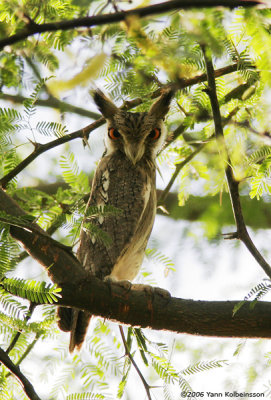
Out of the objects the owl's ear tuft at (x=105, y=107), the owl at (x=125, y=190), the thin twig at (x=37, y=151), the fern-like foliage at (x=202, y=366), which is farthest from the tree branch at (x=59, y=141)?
the fern-like foliage at (x=202, y=366)

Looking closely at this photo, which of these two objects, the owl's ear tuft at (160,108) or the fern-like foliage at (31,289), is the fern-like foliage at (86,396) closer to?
the fern-like foliage at (31,289)

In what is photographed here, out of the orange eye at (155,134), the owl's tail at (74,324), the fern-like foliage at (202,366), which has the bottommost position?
the fern-like foliage at (202,366)

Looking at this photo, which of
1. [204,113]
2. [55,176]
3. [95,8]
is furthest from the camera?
[55,176]

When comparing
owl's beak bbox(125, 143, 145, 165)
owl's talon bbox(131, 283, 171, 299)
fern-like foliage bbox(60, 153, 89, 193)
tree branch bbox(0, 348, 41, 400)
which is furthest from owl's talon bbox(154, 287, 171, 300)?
owl's beak bbox(125, 143, 145, 165)

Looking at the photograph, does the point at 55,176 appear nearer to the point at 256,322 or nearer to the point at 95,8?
the point at 256,322

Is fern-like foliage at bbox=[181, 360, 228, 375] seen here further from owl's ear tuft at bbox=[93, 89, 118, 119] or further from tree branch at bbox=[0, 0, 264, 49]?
tree branch at bbox=[0, 0, 264, 49]

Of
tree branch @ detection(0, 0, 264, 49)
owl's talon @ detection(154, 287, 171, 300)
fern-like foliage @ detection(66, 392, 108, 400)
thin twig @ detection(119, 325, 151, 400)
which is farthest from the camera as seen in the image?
thin twig @ detection(119, 325, 151, 400)

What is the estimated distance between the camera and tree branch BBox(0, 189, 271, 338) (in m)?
2.12

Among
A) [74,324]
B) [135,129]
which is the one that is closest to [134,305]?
[74,324]

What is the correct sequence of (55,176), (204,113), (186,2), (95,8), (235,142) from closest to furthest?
(186,2) < (95,8) < (235,142) < (204,113) < (55,176)

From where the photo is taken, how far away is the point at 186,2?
823 millimetres

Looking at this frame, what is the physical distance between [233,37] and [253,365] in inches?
72.9

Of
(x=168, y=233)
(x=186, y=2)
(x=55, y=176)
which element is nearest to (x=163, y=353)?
(x=168, y=233)

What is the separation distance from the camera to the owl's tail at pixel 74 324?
2.66 m
